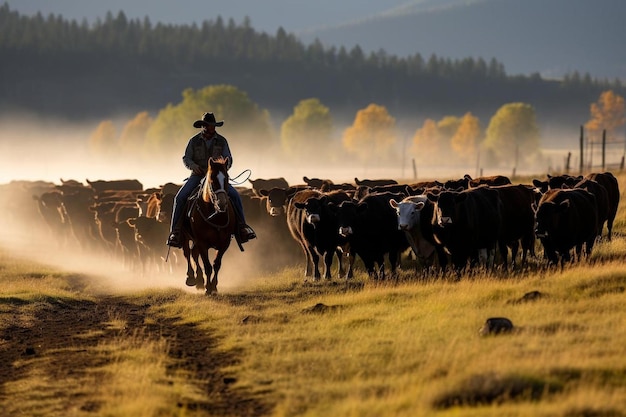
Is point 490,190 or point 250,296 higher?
point 490,190

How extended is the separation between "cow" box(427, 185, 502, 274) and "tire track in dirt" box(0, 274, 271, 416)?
5.53m

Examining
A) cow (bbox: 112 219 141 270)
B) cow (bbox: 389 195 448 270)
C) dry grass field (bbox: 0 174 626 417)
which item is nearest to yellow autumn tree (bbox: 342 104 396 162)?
cow (bbox: 112 219 141 270)

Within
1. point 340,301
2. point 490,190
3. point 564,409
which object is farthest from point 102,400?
point 490,190

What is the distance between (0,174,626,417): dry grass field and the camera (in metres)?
12.0

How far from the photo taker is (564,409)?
10.9 m

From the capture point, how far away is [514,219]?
24.1 meters

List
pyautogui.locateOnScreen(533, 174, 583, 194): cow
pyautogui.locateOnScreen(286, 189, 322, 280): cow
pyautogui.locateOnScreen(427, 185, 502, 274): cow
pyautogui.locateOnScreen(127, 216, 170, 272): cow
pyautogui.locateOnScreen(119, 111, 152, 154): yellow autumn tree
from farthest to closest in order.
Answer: pyautogui.locateOnScreen(119, 111, 152, 154): yellow autumn tree < pyautogui.locateOnScreen(127, 216, 170, 272): cow < pyautogui.locateOnScreen(533, 174, 583, 194): cow < pyautogui.locateOnScreen(286, 189, 322, 280): cow < pyautogui.locateOnScreen(427, 185, 502, 274): cow

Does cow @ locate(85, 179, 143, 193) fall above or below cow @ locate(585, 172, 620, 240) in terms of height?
below

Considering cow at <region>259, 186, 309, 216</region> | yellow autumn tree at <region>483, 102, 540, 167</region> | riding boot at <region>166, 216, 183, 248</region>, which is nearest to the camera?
riding boot at <region>166, 216, 183, 248</region>

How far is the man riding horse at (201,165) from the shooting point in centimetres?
2269

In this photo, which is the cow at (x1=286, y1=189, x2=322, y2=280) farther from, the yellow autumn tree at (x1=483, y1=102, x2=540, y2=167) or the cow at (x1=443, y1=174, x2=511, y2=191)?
the yellow autumn tree at (x1=483, y1=102, x2=540, y2=167)

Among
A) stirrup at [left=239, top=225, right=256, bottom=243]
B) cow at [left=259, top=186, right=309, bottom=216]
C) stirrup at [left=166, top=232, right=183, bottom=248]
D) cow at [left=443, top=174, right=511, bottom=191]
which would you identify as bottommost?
stirrup at [left=166, top=232, right=183, bottom=248]

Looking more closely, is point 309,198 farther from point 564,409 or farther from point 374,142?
point 374,142

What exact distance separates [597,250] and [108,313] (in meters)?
10.1
